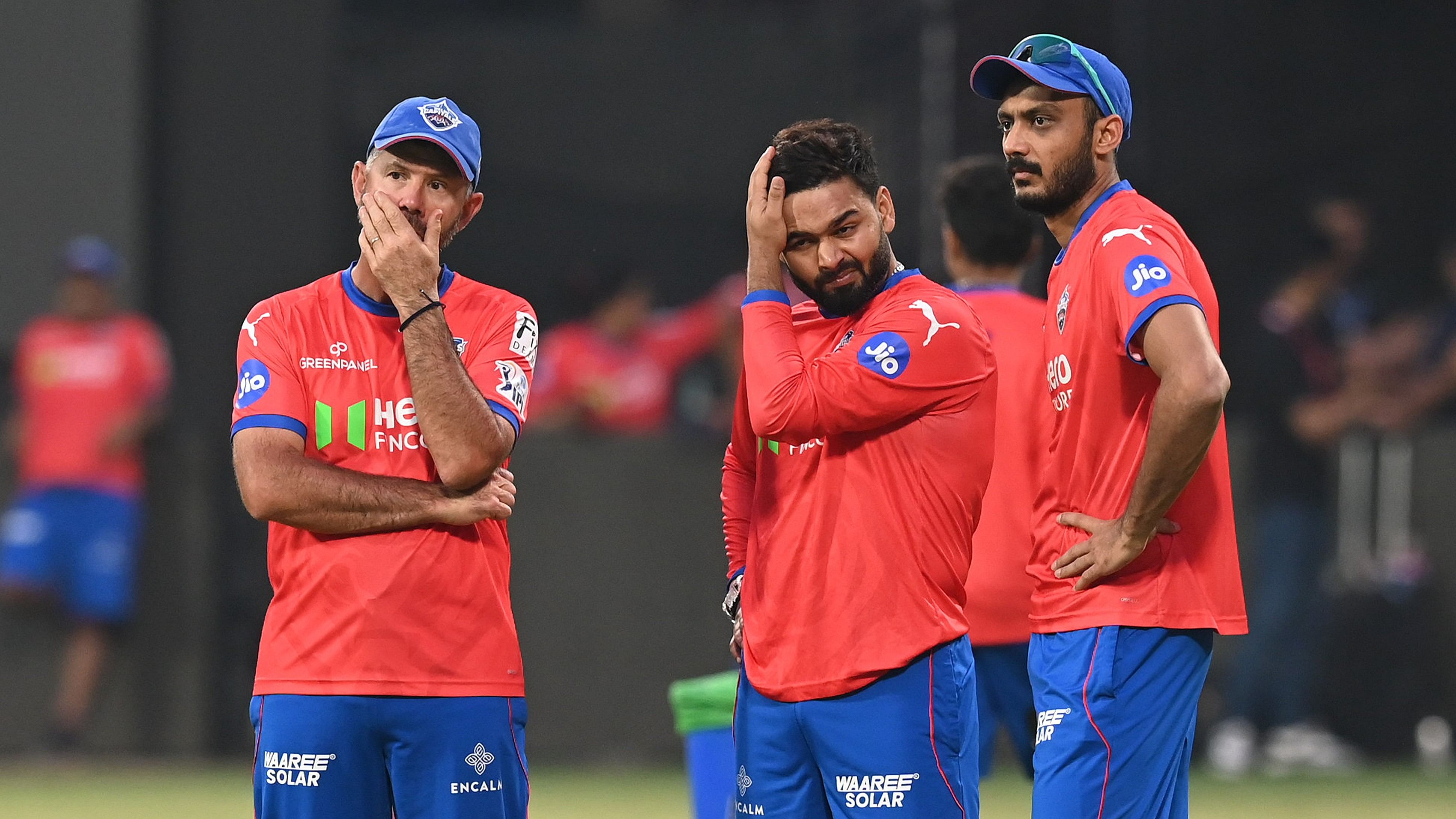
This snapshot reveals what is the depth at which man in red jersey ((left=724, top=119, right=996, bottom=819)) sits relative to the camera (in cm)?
399

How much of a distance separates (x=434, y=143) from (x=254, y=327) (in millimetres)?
590

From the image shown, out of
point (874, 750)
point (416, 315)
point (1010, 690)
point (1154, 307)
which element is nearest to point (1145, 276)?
point (1154, 307)

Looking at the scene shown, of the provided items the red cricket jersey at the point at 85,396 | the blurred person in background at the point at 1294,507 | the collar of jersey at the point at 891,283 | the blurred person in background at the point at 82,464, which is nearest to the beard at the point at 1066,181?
the collar of jersey at the point at 891,283

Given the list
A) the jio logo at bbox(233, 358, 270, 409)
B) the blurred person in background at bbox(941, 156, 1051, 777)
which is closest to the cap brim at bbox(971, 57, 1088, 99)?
the blurred person in background at bbox(941, 156, 1051, 777)

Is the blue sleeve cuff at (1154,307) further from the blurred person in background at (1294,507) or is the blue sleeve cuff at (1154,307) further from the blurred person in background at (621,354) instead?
the blurred person in background at (621,354)

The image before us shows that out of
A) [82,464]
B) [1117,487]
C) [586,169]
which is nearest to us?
[1117,487]

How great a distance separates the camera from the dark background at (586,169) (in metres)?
10.3

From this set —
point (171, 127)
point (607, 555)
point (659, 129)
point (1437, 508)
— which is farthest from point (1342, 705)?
point (171, 127)

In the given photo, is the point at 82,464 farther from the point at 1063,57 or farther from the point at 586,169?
the point at 1063,57

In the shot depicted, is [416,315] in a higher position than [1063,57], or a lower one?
lower

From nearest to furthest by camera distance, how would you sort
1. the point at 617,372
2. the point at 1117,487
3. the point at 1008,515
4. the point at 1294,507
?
the point at 1117,487 → the point at 1008,515 → the point at 1294,507 → the point at 617,372

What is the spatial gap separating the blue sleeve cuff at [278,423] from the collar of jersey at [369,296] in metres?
0.31

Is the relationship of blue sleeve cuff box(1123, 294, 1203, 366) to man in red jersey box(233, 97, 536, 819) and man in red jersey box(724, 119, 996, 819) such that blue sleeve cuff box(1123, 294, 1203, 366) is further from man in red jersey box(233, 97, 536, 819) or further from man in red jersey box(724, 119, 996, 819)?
man in red jersey box(233, 97, 536, 819)

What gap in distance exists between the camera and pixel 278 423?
412cm
